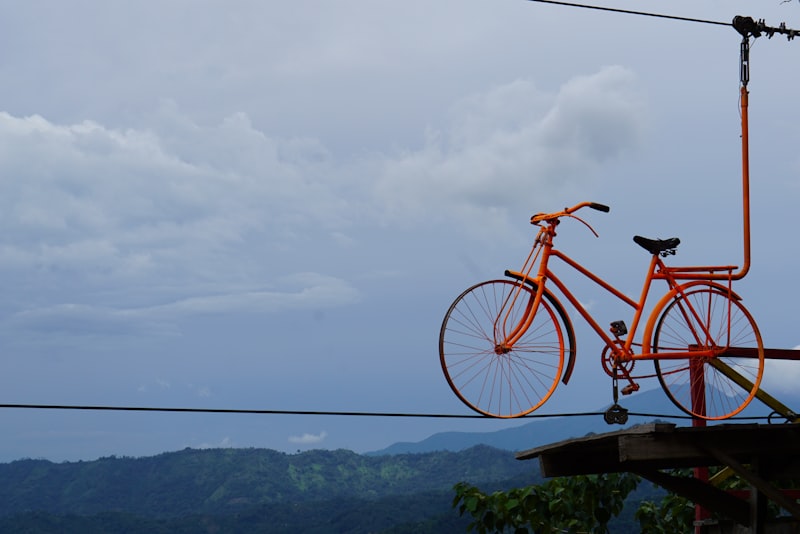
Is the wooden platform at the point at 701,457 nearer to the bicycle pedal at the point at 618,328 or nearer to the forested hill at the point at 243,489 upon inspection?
the bicycle pedal at the point at 618,328

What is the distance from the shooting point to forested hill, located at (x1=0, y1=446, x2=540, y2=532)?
107m

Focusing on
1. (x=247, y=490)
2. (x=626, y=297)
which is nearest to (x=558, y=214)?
(x=626, y=297)

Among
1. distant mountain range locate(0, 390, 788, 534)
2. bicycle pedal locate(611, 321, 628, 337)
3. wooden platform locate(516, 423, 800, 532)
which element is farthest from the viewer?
distant mountain range locate(0, 390, 788, 534)

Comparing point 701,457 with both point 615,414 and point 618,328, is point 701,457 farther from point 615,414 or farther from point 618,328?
point 618,328

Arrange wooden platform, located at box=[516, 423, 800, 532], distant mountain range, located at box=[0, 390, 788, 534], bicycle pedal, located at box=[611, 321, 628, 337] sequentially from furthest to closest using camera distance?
1. distant mountain range, located at box=[0, 390, 788, 534]
2. bicycle pedal, located at box=[611, 321, 628, 337]
3. wooden platform, located at box=[516, 423, 800, 532]

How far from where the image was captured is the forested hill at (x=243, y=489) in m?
107

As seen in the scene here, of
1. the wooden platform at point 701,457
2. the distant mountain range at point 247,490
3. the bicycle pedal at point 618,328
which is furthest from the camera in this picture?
the distant mountain range at point 247,490

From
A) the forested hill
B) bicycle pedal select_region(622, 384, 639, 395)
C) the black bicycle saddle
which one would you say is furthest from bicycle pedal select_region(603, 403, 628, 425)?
the forested hill

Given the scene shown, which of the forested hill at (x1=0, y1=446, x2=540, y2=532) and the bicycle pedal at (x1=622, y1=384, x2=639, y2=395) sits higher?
the bicycle pedal at (x1=622, y1=384, x2=639, y2=395)

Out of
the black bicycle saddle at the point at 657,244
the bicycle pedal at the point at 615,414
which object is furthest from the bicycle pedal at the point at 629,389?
the black bicycle saddle at the point at 657,244

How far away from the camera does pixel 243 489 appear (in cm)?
12619

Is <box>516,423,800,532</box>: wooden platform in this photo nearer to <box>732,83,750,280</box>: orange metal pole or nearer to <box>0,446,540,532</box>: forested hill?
<box>732,83,750,280</box>: orange metal pole

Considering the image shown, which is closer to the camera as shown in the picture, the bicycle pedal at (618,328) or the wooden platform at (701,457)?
the wooden platform at (701,457)

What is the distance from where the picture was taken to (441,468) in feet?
391
